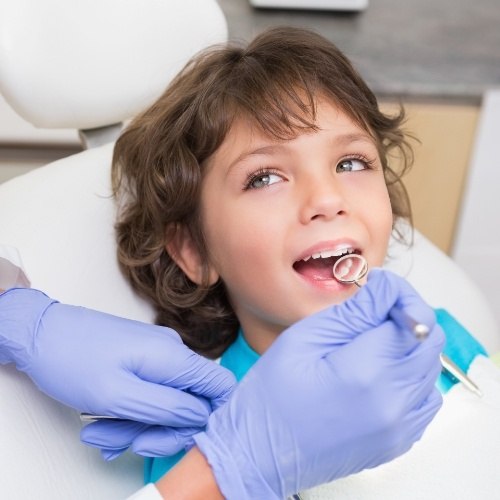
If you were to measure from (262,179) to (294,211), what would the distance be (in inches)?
3.4

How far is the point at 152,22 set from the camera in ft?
4.25

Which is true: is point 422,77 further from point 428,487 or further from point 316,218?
point 428,487

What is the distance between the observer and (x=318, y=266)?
101 cm

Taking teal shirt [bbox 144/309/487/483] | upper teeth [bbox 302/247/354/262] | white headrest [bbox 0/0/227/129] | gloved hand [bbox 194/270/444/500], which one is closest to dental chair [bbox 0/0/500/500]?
white headrest [bbox 0/0/227/129]

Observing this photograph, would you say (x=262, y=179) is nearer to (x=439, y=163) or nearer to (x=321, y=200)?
(x=321, y=200)

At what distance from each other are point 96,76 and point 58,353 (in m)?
0.56

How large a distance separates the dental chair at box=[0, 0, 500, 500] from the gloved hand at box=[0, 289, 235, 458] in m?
0.06

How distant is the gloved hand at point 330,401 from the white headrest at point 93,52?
2.24 ft

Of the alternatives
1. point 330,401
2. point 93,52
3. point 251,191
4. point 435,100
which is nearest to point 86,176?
point 93,52

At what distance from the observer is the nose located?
95cm

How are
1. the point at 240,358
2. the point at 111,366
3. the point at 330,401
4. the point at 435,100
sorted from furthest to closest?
the point at 435,100
the point at 240,358
the point at 111,366
the point at 330,401

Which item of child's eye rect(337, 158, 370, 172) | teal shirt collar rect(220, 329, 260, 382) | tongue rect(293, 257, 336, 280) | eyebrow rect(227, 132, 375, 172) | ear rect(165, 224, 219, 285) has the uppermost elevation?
eyebrow rect(227, 132, 375, 172)

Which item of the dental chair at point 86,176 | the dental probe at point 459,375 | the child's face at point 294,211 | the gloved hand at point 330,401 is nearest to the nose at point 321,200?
the child's face at point 294,211

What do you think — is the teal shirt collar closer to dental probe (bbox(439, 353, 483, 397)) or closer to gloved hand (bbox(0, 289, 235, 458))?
gloved hand (bbox(0, 289, 235, 458))
